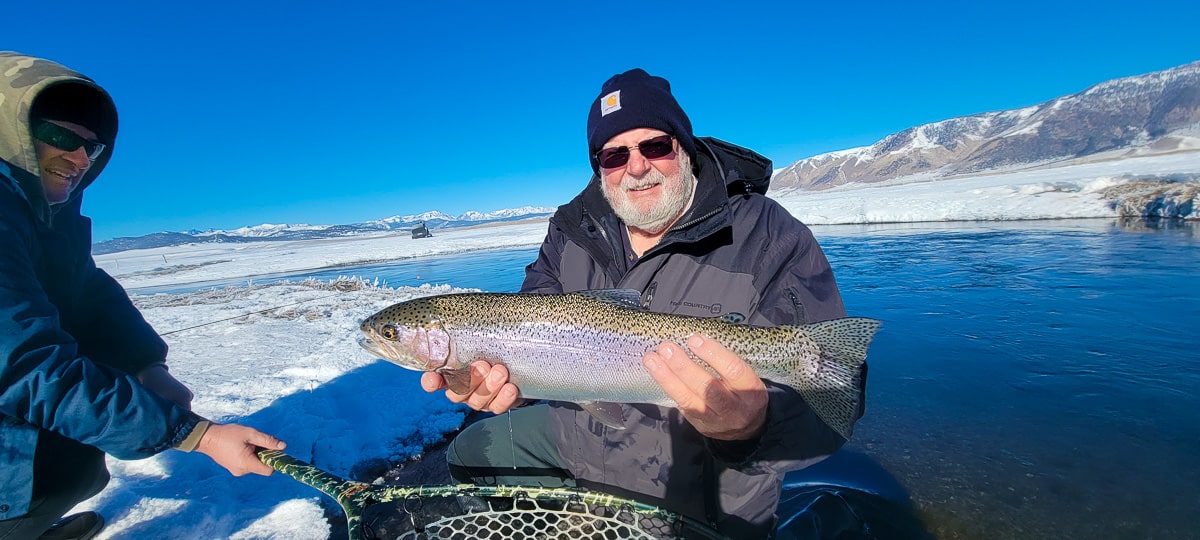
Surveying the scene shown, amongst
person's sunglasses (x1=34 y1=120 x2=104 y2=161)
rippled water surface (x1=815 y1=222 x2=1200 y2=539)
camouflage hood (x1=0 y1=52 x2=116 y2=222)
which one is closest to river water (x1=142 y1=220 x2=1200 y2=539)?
rippled water surface (x1=815 y1=222 x2=1200 y2=539)

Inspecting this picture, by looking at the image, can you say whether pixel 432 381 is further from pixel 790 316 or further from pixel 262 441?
pixel 790 316

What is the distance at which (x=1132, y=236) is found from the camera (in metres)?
13.6

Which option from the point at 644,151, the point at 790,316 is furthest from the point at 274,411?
the point at 790,316

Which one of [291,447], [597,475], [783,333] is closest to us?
[783,333]

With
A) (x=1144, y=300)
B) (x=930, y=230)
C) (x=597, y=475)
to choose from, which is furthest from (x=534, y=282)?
(x=930, y=230)

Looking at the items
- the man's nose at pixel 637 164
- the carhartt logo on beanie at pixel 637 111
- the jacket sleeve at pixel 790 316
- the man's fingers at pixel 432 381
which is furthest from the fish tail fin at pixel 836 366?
the man's fingers at pixel 432 381

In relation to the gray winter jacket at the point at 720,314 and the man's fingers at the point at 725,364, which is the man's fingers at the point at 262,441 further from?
the man's fingers at the point at 725,364

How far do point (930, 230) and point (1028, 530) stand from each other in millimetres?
21372

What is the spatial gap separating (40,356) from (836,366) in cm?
351

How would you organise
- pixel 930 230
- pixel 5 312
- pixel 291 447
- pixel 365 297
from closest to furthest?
pixel 5 312 < pixel 291 447 < pixel 365 297 < pixel 930 230

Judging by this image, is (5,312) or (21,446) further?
(21,446)

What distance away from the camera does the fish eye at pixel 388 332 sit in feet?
10.1

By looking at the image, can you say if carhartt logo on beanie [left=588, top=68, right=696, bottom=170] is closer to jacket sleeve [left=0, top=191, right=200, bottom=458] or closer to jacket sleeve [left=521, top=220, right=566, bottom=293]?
jacket sleeve [left=521, top=220, right=566, bottom=293]

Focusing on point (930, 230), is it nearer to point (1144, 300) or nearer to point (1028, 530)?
point (1144, 300)
